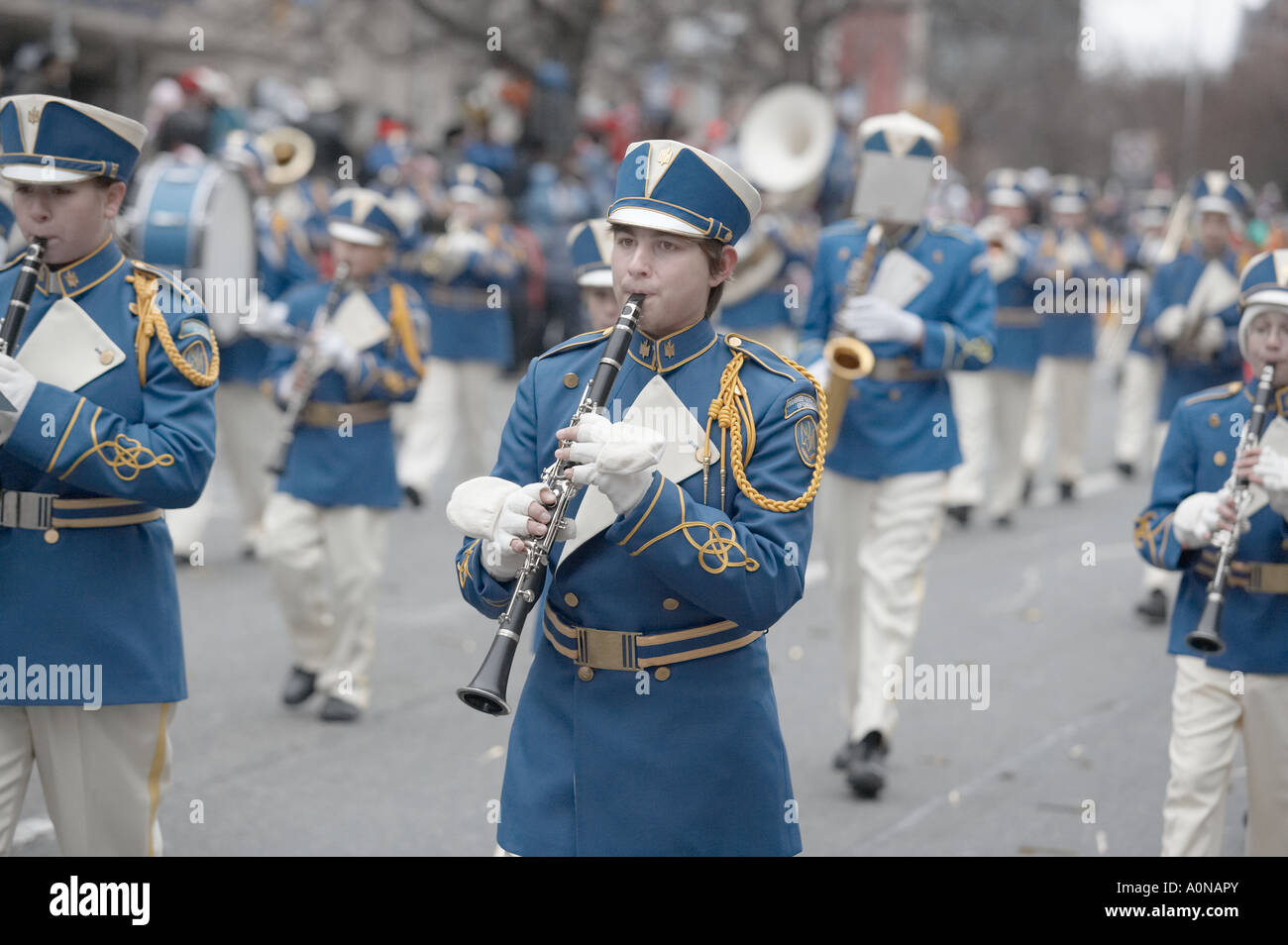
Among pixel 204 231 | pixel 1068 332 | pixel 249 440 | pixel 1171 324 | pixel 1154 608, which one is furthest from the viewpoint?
pixel 1068 332

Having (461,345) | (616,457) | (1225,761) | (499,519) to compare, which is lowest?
(1225,761)

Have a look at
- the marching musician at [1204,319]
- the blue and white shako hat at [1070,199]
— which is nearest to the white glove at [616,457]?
the marching musician at [1204,319]

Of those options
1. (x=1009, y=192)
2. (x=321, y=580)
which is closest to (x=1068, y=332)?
(x=1009, y=192)

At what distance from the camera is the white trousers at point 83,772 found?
4.04 metres

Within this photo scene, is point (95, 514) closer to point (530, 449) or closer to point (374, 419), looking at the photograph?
point (530, 449)

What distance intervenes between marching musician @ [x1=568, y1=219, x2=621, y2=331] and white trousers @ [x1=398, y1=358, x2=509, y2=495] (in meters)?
5.27

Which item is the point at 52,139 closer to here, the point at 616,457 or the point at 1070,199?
the point at 616,457

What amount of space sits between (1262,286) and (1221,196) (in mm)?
5263

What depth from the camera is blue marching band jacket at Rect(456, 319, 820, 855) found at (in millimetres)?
3367

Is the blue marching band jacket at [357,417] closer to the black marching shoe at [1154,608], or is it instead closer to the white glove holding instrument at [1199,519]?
the white glove holding instrument at [1199,519]

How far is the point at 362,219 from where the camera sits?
7.42m

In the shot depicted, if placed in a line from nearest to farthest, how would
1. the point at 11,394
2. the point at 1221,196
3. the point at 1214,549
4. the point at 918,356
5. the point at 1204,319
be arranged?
the point at 11,394
the point at 1214,549
the point at 918,356
the point at 1204,319
the point at 1221,196

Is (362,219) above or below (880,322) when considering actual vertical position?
above

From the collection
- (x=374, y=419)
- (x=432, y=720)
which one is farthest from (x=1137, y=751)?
(x=374, y=419)
